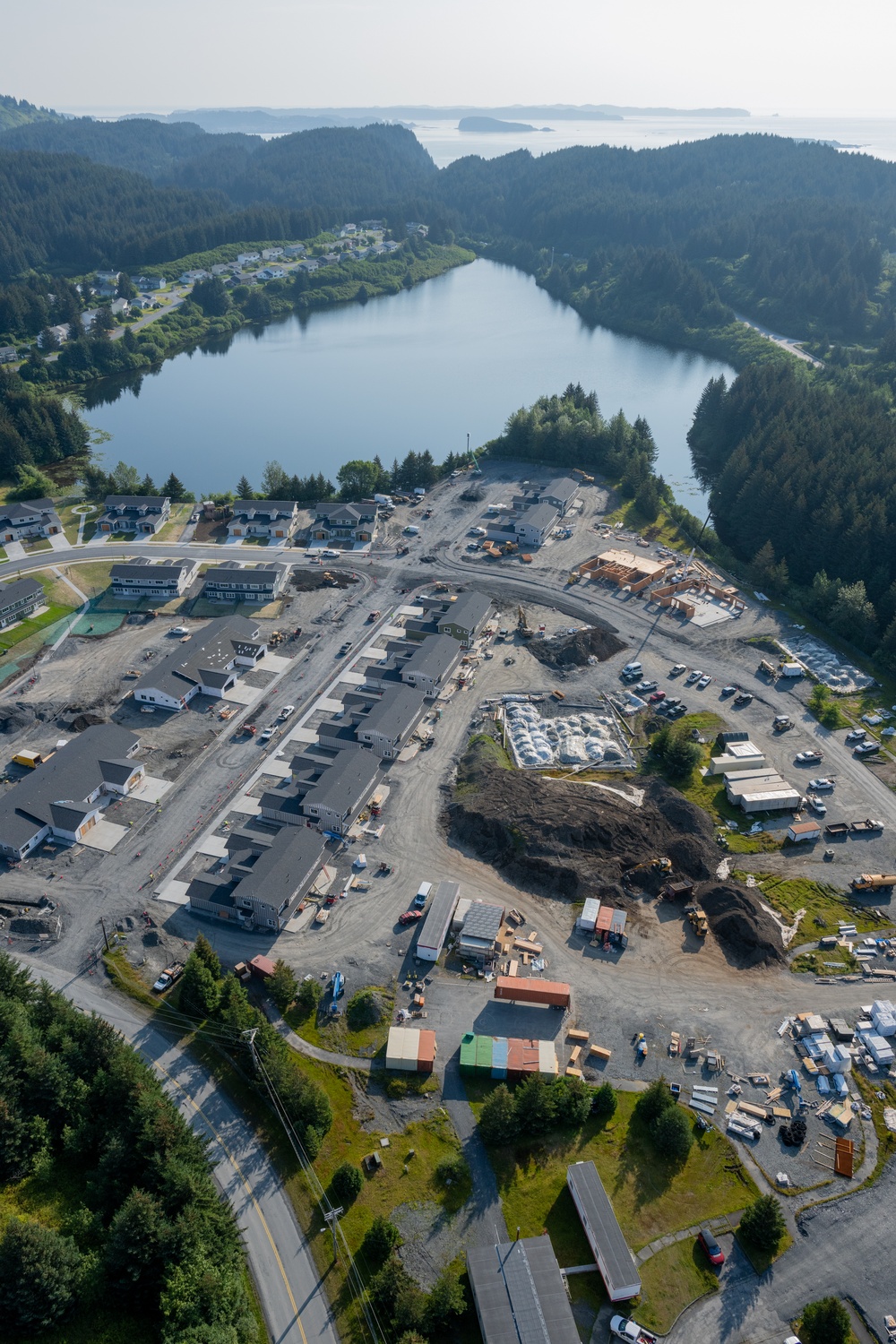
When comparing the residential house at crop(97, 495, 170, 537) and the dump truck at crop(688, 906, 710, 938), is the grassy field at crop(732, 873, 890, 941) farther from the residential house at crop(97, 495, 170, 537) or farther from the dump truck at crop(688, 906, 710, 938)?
the residential house at crop(97, 495, 170, 537)

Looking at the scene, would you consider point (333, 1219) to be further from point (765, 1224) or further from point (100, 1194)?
point (765, 1224)

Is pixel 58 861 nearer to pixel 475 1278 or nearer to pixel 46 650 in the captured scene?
pixel 46 650

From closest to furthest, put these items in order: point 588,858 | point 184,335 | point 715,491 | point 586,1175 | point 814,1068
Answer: point 586,1175 → point 814,1068 → point 588,858 → point 715,491 → point 184,335

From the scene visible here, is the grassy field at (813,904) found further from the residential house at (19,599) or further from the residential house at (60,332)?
the residential house at (60,332)

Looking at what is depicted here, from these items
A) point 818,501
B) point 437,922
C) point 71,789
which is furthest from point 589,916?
point 818,501

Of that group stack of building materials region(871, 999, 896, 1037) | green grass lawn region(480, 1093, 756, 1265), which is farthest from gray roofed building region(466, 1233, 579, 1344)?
stack of building materials region(871, 999, 896, 1037)

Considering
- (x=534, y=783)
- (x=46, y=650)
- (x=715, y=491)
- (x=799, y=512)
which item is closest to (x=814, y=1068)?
(x=534, y=783)
